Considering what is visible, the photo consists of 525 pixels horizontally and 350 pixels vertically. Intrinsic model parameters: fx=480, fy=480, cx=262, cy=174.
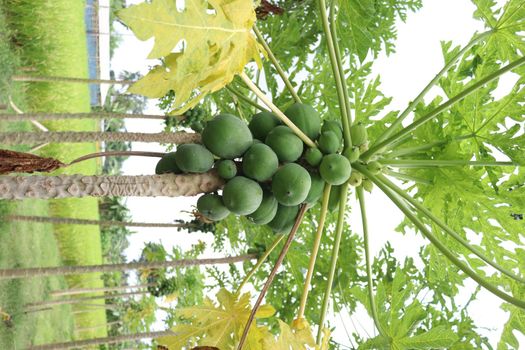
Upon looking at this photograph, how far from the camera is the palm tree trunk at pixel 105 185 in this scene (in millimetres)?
1750

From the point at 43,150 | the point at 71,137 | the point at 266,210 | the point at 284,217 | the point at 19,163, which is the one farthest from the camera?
the point at 43,150

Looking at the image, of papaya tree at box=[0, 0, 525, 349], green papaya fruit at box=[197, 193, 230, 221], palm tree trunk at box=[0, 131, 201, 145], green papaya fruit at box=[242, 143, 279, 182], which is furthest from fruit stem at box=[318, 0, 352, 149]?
palm tree trunk at box=[0, 131, 201, 145]

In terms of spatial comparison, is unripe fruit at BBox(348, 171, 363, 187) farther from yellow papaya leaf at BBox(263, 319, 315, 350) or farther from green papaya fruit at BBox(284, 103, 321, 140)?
yellow papaya leaf at BBox(263, 319, 315, 350)

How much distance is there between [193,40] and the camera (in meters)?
1.47

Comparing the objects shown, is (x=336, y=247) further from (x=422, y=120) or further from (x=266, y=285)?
(x=422, y=120)

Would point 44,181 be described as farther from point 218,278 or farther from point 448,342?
point 218,278

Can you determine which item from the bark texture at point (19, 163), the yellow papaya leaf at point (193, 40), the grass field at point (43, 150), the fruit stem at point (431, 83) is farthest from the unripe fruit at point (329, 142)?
the grass field at point (43, 150)

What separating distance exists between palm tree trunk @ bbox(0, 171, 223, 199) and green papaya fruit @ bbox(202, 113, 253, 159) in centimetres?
12

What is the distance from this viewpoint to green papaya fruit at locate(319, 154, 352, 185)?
2.07 m

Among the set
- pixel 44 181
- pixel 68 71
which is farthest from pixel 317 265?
pixel 68 71

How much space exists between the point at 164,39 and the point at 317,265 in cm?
307

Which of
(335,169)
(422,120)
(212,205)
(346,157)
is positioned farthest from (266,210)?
(422,120)

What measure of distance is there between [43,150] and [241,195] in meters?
7.22

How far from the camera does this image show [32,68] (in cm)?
707
